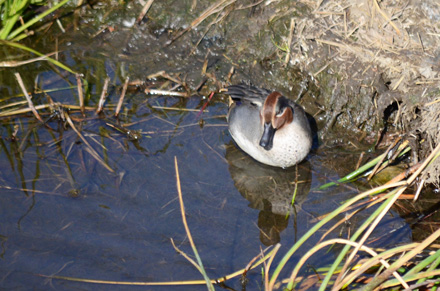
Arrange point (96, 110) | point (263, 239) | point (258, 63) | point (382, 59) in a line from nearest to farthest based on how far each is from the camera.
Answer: point (263, 239) < point (382, 59) < point (96, 110) < point (258, 63)

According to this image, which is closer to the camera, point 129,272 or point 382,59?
point 129,272

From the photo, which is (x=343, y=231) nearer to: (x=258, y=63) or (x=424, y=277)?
(x=424, y=277)

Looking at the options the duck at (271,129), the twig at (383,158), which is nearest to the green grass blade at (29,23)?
the duck at (271,129)

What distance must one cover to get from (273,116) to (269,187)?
62 centimetres

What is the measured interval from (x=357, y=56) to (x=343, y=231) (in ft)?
5.63

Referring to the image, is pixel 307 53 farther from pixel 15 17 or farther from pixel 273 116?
pixel 15 17

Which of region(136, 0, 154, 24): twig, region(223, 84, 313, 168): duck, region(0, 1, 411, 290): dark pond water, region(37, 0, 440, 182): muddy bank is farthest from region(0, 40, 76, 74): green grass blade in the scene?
region(223, 84, 313, 168): duck

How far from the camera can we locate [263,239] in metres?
4.00

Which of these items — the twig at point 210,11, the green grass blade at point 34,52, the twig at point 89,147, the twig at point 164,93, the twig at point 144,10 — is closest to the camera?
the twig at point 89,147

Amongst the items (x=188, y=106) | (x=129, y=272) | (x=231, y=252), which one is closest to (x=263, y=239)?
(x=231, y=252)

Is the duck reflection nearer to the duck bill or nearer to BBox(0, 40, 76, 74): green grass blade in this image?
the duck bill

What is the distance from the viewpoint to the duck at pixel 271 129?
15.1 ft

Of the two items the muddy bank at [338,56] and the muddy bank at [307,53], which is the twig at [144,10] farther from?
the muddy bank at [338,56]

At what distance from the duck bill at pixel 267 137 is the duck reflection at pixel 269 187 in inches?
11.8
